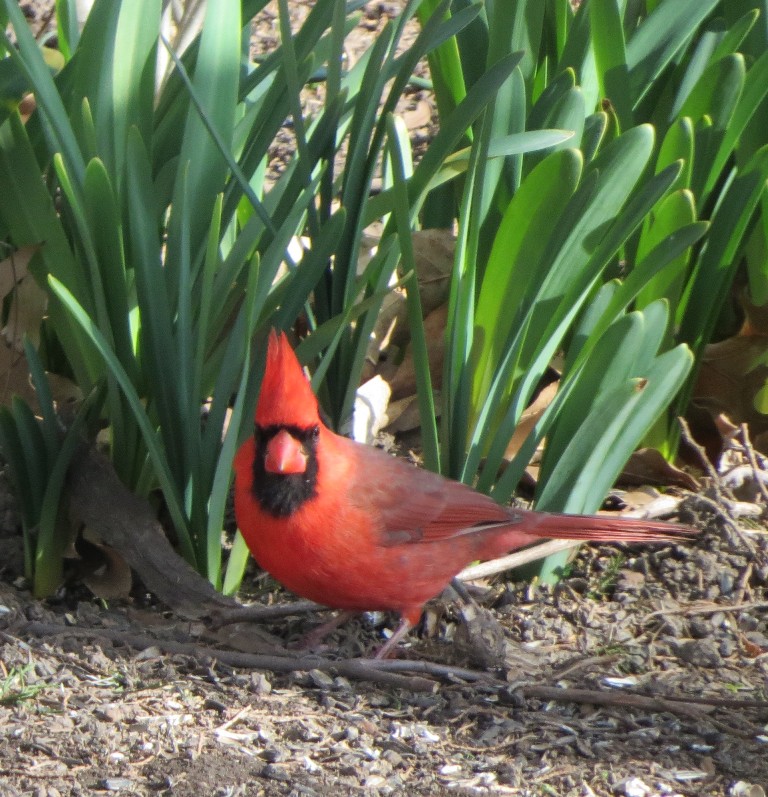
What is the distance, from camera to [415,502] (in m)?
2.27

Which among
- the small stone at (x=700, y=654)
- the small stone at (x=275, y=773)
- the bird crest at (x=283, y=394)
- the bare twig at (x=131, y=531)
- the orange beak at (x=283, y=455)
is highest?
the bird crest at (x=283, y=394)

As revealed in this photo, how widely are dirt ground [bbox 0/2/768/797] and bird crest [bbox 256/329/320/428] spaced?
0.42m

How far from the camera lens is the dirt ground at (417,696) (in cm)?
170

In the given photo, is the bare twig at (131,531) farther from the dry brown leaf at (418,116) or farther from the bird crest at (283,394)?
the dry brown leaf at (418,116)

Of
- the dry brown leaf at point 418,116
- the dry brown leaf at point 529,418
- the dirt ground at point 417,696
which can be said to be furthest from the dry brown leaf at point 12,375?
the dry brown leaf at point 418,116

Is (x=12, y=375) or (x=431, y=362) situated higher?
(x=12, y=375)

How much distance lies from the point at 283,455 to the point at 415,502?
35 cm

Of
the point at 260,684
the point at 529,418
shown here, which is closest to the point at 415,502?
the point at 260,684

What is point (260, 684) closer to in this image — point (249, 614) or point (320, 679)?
point (320, 679)

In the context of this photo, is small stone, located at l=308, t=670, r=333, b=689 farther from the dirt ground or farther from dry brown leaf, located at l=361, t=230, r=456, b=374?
dry brown leaf, located at l=361, t=230, r=456, b=374

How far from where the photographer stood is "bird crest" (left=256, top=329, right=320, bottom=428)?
1989 millimetres

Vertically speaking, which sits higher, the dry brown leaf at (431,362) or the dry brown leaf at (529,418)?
the dry brown leaf at (431,362)

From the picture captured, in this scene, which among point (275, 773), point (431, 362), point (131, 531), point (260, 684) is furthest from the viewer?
point (431, 362)

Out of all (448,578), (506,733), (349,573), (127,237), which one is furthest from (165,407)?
(506,733)
